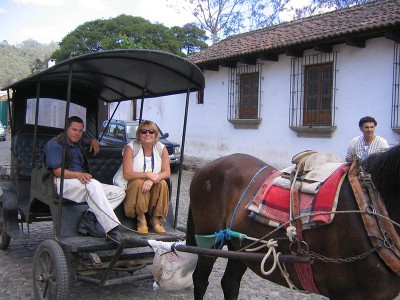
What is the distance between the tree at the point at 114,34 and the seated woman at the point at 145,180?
101 feet

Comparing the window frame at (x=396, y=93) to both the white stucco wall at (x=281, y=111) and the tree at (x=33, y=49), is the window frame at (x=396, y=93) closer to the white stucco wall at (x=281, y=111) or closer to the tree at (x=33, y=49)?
the white stucco wall at (x=281, y=111)

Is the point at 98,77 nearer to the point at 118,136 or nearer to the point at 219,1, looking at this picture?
the point at 118,136

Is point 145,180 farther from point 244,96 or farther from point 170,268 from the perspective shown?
point 244,96

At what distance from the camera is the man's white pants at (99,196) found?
381 centimetres

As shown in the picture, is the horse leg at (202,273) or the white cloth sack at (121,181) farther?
the white cloth sack at (121,181)

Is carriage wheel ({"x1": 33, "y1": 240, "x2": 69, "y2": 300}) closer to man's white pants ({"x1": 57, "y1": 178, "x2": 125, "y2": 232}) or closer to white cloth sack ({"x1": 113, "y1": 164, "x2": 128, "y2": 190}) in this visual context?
man's white pants ({"x1": 57, "y1": 178, "x2": 125, "y2": 232})

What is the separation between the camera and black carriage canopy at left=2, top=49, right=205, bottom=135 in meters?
3.93

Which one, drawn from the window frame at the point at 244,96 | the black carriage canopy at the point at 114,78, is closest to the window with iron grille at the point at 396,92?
the window frame at the point at 244,96

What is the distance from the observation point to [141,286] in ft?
14.5

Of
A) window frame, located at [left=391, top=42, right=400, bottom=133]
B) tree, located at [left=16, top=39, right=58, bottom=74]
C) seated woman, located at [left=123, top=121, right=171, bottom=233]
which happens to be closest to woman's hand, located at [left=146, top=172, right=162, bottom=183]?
seated woman, located at [left=123, top=121, right=171, bottom=233]

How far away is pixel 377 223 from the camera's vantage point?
231 centimetres

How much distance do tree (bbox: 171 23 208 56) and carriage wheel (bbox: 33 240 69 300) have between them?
35364 millimetres

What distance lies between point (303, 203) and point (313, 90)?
866 centimetres

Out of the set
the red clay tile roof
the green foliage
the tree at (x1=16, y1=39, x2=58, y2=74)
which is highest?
the tree at (x1=16, y1=39, x2=58, y2=74)
